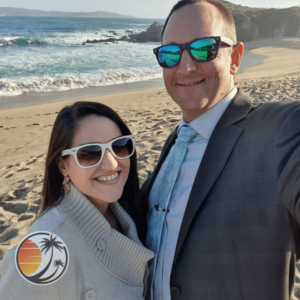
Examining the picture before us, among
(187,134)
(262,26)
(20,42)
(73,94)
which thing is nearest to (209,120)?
(187,134)

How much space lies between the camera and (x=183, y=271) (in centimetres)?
151

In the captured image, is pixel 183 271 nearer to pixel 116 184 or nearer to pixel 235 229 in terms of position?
pixel 235 229

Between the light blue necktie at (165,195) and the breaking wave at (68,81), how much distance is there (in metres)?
11.5

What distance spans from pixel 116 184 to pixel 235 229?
0.75m

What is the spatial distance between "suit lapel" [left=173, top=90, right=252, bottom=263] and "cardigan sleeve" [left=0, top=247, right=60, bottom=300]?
69 cm

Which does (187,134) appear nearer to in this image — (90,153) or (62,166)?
(90,153)

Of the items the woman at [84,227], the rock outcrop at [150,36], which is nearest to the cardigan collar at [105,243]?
the woman at [84,227]

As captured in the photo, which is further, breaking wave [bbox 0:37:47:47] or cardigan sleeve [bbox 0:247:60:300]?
breaking wave [bbox 0:37:47:47]

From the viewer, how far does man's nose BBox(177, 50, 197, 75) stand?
195 cm

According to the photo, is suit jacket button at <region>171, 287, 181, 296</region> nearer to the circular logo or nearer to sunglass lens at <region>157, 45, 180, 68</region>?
the circular logo

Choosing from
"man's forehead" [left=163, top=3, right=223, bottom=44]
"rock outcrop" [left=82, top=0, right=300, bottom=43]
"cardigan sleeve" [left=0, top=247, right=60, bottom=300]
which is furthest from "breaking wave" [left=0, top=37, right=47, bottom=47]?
"cardigan sleeve" [left=0, top=247, right=60, bottom=300]

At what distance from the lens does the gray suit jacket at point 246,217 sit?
1.30 metres

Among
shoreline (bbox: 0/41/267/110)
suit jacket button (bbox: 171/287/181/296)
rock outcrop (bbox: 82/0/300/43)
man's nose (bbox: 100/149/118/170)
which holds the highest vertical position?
rock outcrop (bbox: 82/0/300/43)

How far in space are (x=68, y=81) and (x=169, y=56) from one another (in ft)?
40.9
